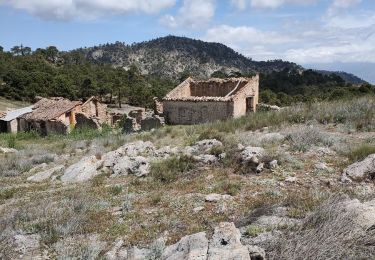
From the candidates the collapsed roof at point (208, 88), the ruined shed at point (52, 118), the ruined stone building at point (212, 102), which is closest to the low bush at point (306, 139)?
the ruined stone building at point (212, 102)

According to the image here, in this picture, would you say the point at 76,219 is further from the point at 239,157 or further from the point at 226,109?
the point at 226,109

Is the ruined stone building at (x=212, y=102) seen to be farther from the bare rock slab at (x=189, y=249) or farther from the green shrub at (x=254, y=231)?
the bare rock slab at (x=189, y=249)

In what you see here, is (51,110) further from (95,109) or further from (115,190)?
(115,190)

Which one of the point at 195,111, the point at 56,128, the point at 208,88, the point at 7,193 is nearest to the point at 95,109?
the point at 56,128

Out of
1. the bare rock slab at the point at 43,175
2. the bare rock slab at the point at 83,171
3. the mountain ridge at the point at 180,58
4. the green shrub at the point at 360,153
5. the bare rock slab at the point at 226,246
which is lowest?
the bare rock slab at the point at 43,175

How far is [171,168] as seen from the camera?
37.0 ft

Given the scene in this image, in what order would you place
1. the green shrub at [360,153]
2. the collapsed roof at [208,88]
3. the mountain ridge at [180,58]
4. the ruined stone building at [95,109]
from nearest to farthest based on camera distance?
1. the green shrub at [360,153]
2. the collapsed roof at [208,88]
3. the ruined stone building at [95,109]
4. the mountain ridge at [180,58]

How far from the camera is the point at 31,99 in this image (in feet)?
197

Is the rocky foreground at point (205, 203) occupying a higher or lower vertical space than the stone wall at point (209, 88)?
lower

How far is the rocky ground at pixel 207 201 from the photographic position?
211 inches

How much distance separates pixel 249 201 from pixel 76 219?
3335mm

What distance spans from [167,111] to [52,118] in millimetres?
11088

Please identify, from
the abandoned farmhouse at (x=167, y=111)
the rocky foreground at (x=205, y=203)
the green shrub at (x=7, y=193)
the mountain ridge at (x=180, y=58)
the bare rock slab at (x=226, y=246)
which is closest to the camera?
the bare rock slab at (x=226, y=246)

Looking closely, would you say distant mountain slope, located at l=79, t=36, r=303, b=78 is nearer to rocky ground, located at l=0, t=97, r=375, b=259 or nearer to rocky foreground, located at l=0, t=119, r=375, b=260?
rocky ground, located at l=0, t=97, r=375, b=259
